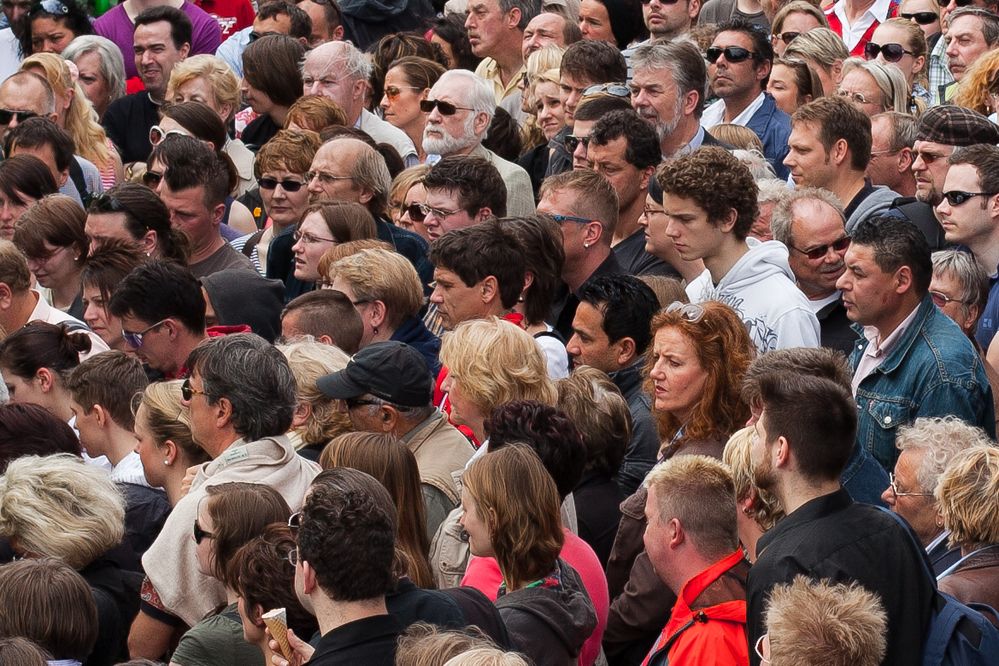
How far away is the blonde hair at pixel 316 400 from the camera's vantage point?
5711mm

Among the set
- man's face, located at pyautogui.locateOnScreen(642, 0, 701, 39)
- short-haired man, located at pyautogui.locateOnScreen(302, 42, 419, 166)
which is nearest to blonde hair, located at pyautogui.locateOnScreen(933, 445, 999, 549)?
short-haired man, located at pyautogui.locateOnScreen(302, 42, 419, 166)

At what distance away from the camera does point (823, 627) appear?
3596 millimetres

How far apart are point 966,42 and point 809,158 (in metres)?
2.60

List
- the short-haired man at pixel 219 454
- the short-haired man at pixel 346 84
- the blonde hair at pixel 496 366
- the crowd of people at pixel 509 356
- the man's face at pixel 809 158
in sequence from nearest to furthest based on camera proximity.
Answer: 1. the crowd of people at pixel 509 356
2. the short-haired man at pixel 219 454
3. the blonde hair at pixel 496 366
4. the man's face at pixel 809 158
5. the short-haired man at pixel 346 84

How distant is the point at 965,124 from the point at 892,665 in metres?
4.31

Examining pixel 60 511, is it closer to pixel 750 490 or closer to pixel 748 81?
pixel 750 490

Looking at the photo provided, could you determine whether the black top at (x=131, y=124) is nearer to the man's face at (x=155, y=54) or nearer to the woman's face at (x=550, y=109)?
the man's face at (x=155, y=54)

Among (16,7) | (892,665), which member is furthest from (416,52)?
(892,665)

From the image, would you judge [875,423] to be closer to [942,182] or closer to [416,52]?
[942,182]

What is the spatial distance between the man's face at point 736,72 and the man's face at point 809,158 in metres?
1.64

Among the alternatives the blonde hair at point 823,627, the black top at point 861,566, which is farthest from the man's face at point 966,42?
the blonde hair at point 823,627

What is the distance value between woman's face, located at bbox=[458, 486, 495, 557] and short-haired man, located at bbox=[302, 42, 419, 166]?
5.53m

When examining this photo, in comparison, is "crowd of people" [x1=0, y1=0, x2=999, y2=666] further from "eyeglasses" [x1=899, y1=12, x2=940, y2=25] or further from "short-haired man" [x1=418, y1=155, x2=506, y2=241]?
"eyeglasses" [x1=899, y1=12, x2=940, y2=25]

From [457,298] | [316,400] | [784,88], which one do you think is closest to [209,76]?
[784,88]
